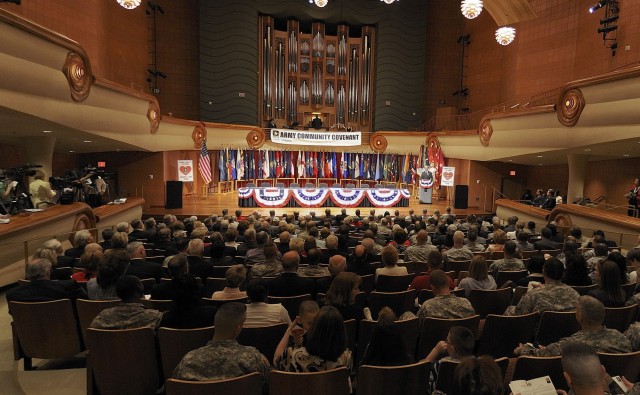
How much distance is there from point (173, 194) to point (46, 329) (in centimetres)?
1152

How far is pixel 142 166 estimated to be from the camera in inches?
606

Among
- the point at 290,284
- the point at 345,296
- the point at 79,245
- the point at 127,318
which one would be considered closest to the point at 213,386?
the point at 127,318

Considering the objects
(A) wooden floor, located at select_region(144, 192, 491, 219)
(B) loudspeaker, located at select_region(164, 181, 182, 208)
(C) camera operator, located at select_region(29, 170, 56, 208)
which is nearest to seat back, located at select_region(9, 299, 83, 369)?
(C) camera operator, located at select_region(29, 170, 56, 208)

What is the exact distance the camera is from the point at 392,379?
2.29 metres

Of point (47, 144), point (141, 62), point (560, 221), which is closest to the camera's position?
point (47, 144)

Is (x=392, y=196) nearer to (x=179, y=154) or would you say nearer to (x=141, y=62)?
(x=179, y=154)

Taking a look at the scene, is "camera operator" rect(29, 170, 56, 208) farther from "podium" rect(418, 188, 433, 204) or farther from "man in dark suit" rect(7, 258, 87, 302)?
"podium" rect(418, 188, 433, 204)

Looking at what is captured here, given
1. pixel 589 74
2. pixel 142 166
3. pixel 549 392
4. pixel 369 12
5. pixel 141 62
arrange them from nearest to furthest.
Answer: pixel 549 392
pixel 589 74
pixel 142 166
pixel 141 62
pixel 369 12

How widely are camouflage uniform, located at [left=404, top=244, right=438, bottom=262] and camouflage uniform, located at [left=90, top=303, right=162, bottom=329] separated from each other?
3.59 meters

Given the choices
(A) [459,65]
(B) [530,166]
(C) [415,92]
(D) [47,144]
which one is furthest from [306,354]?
(A) [459,65]

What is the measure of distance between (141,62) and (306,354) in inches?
741

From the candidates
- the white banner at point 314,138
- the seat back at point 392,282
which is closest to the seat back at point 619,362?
the seat back at point 392,282

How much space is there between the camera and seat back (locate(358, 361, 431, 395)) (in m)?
2.27

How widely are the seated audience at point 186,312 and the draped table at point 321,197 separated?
1197 centimetres
